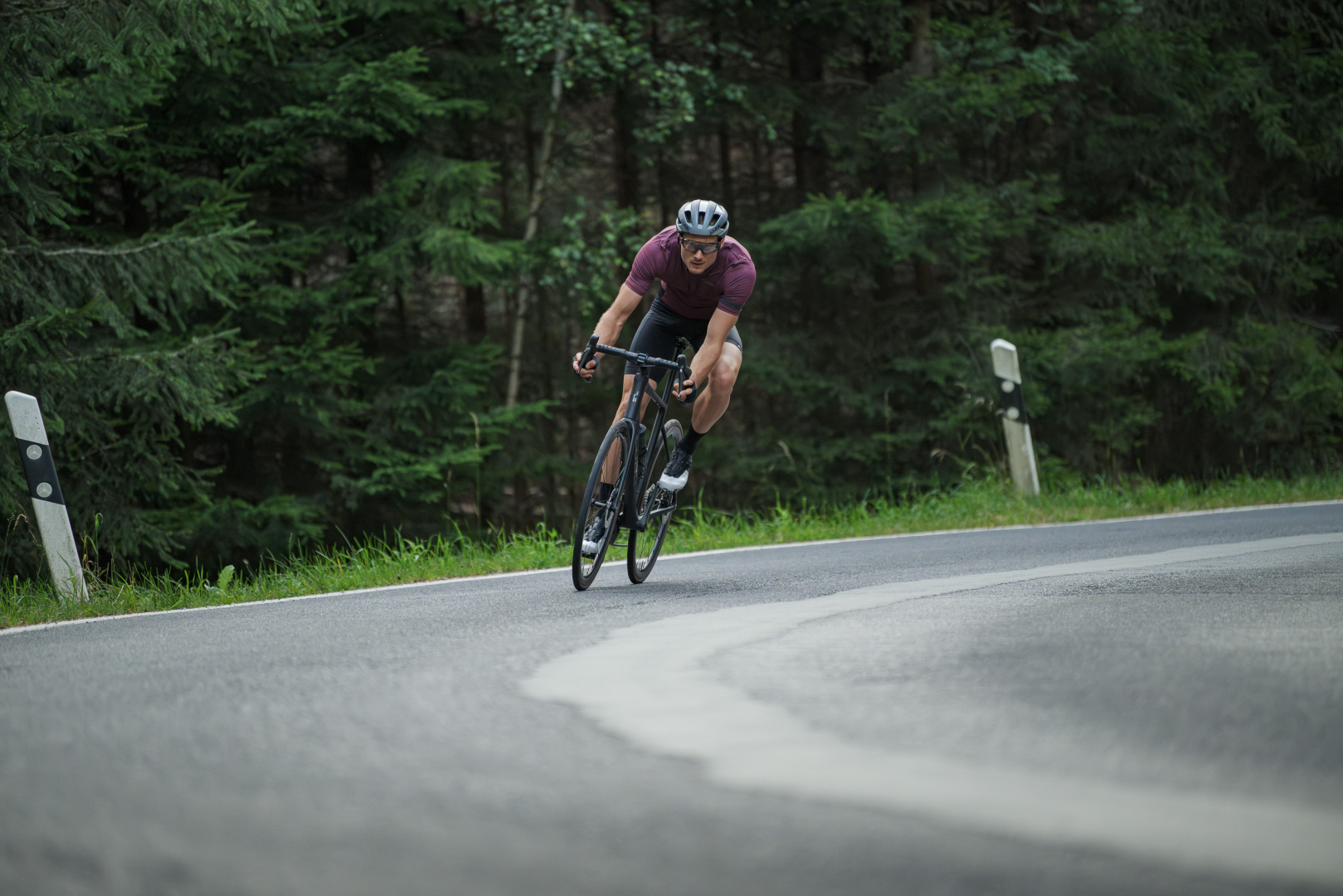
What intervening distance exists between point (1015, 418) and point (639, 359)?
589 centimetres

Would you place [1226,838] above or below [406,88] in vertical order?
below

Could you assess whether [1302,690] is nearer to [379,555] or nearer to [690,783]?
[690,783]

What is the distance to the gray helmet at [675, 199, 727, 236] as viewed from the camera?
6.36 m

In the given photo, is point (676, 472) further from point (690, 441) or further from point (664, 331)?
point (664, 331)

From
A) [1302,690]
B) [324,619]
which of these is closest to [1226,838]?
[1302,690]

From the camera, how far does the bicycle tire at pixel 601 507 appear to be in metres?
6.09

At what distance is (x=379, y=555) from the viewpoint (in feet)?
28.7

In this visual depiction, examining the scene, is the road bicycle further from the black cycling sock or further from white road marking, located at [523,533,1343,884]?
white road marking, located at [523,533,1343,884]

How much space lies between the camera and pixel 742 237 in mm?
18562

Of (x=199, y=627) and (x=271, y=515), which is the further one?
(x=271, y=515)

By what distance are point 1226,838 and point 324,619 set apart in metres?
4.01

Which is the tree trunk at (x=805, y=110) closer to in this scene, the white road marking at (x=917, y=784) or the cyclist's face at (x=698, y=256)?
the cyclist's face at (x=698, y=256)

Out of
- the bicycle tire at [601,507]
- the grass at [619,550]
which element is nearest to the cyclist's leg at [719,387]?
the bicycle tire at [601,507]

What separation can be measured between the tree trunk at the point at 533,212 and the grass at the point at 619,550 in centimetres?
450
